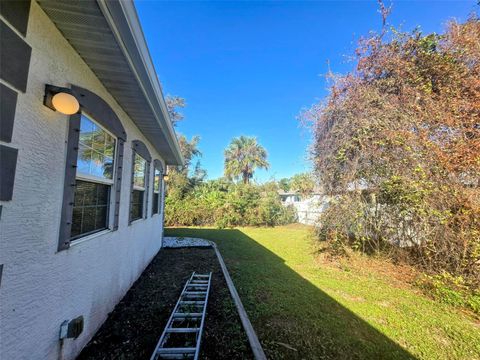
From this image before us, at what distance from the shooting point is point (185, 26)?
7172 millimetres

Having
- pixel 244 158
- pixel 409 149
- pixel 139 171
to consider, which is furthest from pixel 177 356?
pixel 244 158

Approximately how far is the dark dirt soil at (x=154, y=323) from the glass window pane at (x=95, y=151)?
192 centimetres

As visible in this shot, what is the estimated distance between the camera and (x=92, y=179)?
Result: 101 inches

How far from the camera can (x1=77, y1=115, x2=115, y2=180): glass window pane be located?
2330mm

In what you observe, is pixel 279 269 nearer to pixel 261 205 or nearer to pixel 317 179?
pixel 317 179

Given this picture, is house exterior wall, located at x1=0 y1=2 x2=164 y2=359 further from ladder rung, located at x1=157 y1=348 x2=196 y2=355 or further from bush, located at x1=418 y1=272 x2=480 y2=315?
bush, located at x1=418 y1=272 x2=480 y2=315

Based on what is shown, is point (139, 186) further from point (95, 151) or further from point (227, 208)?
point (227, 208)

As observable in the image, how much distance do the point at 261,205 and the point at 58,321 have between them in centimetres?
1349

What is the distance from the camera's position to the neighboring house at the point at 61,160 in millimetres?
1389

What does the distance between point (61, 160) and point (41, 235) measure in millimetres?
637

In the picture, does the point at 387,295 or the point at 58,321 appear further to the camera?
the point at 387,295

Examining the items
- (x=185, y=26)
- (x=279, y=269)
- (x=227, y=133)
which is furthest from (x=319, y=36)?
(x=227, y=133)

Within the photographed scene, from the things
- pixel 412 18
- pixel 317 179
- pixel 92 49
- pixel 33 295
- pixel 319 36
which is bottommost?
pixel 33 295

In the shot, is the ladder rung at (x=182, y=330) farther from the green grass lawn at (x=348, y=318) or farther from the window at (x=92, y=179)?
the window at (x=92, y=179)
